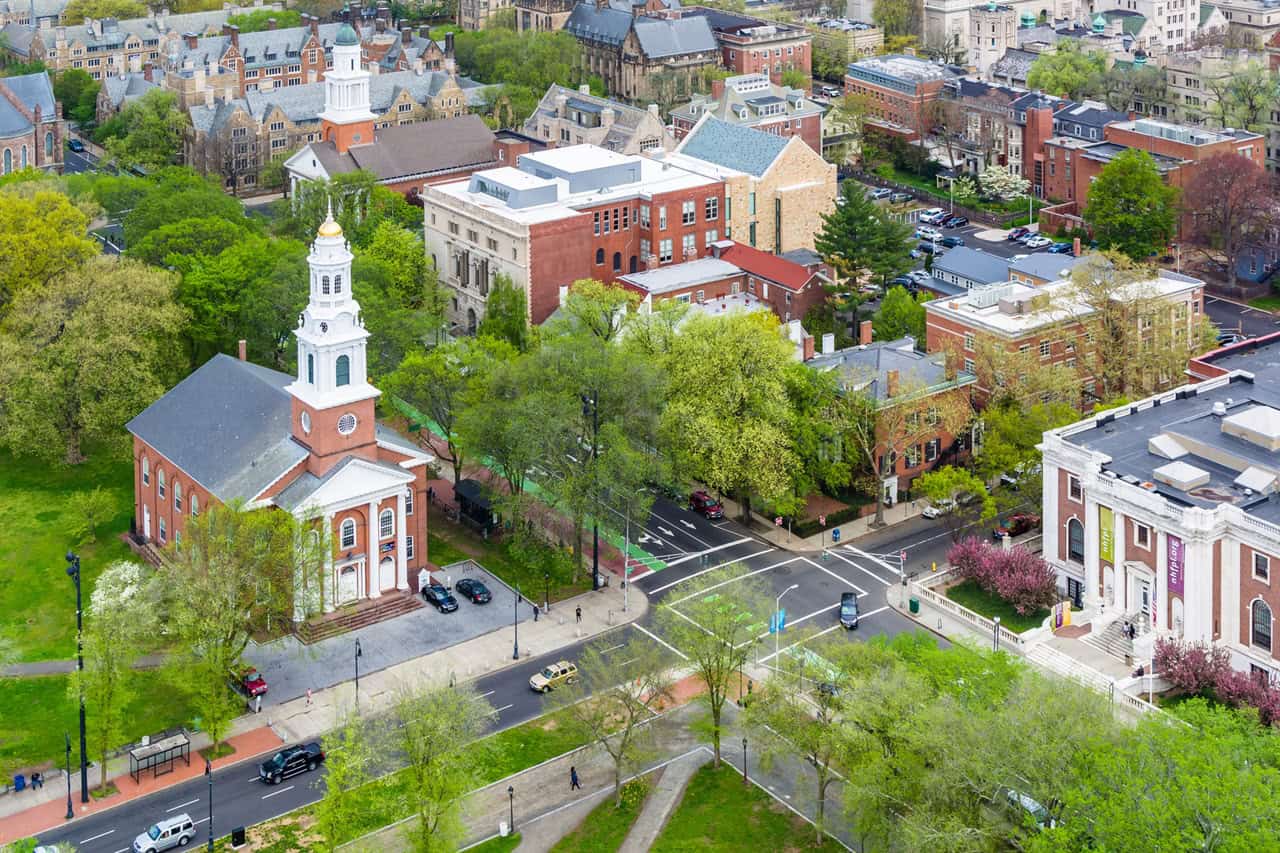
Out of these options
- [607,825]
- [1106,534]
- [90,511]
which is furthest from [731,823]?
Answer: [90,511]

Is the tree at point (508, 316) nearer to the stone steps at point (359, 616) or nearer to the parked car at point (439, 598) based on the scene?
the parked car at point (439, 598)

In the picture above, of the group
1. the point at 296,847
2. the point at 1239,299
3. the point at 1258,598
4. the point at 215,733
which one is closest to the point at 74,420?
the point at 215,733

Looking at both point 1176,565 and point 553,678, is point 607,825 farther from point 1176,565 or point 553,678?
point 1176,565

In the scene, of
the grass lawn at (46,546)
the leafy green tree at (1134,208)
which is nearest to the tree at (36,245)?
the grass lawn at (46,546)

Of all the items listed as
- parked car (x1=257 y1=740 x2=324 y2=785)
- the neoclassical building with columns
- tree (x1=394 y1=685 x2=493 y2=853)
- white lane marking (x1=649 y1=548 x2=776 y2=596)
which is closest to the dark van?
white lane marking (x1=649 y1=548 x2=776 y2=596)

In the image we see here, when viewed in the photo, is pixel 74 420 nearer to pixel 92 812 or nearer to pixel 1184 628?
pixel 92 812

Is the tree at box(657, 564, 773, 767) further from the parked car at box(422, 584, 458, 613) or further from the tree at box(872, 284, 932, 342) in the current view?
the tree at box(872, 284, 932, 342)
